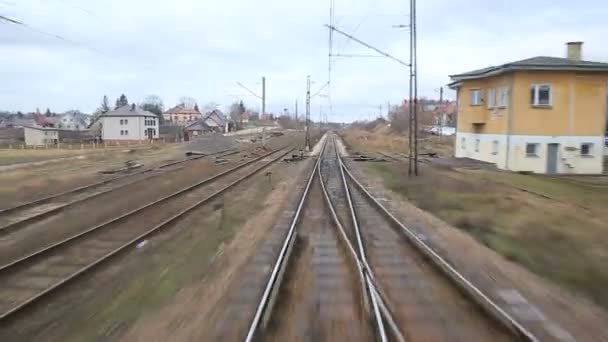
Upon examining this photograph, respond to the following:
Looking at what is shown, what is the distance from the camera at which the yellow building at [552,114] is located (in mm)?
28203

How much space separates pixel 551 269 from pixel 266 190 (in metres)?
13.4

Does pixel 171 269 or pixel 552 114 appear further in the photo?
pixel 552 114

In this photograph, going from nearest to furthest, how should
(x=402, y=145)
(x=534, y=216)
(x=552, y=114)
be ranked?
(x=534, y=216) < (x=552, y=114) < (x=402, y=145)

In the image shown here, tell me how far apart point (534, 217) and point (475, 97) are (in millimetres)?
21044

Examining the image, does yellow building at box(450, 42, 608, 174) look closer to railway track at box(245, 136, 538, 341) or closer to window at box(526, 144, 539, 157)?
window at box(526, 144, 539, 157)

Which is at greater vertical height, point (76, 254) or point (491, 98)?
point (491, 98)

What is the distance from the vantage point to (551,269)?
9547 millimetres

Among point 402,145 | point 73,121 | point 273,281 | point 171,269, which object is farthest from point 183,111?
point 273,281

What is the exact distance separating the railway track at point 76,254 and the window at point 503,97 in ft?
63.8

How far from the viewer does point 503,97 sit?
29562 millimetres

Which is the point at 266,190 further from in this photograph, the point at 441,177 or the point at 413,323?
the point at 413,323

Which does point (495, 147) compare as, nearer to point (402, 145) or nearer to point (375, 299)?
point (375, 299)

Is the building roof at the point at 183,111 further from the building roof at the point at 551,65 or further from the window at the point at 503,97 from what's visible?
the building roof at the point at 551,65

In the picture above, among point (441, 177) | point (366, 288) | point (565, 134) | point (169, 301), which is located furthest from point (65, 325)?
point (565, 134)
